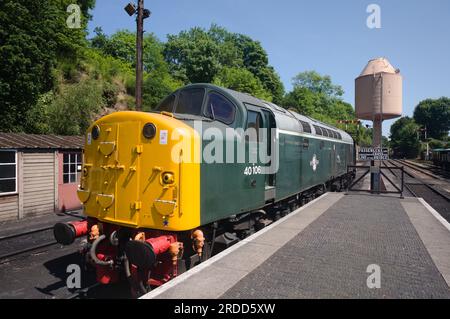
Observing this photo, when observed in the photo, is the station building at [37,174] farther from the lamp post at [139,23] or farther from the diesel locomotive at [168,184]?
the diesel locomotive at [168,184]

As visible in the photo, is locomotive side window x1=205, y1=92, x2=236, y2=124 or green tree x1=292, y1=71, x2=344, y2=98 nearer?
locomotive side window x1=205, y1=92, x2=236, y2=124

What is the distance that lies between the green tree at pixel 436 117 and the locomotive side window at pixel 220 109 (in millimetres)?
115338

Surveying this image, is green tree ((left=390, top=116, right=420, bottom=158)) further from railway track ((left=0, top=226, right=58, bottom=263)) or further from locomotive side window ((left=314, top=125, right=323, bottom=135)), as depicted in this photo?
railway track ((left=0, top=226, right=58, bottom=263))

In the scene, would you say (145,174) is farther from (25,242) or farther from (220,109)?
(25,242)

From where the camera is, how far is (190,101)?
713 centimetres

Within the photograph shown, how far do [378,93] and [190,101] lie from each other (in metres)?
18.9

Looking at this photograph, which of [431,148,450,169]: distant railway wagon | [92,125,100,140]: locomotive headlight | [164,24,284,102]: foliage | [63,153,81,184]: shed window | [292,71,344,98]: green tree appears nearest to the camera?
[92,125,100,140]: locomotive headlight

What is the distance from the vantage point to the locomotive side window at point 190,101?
6980mm

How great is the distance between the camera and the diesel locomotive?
5.33 m

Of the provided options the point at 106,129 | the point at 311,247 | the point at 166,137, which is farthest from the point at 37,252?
the point at 311,247

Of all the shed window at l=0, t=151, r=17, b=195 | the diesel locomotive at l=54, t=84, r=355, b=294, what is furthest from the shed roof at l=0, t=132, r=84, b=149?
the diesel locomotive at l=54, t=84, r=355, b=294

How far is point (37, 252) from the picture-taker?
28.2 ft

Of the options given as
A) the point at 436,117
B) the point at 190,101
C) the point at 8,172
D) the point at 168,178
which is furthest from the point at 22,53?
the point at 436,117

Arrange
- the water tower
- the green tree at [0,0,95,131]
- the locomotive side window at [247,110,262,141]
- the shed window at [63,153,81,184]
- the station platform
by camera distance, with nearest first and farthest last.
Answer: the station platform < the locomotive side window at [247,110,262,141] < the shed window at [63,153,81,184] < the green tree at [0,0,95,131] < the water tower
